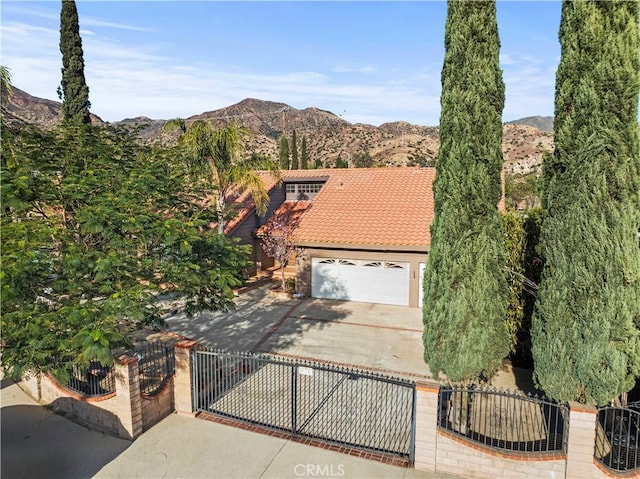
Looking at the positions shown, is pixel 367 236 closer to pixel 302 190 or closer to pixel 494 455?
pixel 302 190

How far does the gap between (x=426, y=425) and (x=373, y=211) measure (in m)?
13.1

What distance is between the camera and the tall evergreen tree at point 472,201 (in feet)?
25.0

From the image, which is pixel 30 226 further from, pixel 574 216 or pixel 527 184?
pixel 527 184

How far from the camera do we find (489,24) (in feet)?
25.1

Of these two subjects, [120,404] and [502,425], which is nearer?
[120,404]

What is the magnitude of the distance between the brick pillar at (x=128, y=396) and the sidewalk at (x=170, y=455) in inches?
11.2

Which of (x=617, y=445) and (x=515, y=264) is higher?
(x=515, y=264)

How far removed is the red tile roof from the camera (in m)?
17.3

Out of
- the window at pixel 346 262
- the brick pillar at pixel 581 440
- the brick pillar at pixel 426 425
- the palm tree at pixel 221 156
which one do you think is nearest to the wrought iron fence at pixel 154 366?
the brick pillar at pixel 426 425

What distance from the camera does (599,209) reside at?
21.7 feet

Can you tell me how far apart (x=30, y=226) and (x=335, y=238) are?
498 inches

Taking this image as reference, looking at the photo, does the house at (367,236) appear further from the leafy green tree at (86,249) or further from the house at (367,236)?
the leafy green tree at (86,249)

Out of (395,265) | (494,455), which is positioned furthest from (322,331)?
(494,455)

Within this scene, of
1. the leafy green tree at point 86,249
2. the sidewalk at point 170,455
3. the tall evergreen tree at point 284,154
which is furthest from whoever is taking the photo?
the tall evergreen tree at point 284,154
